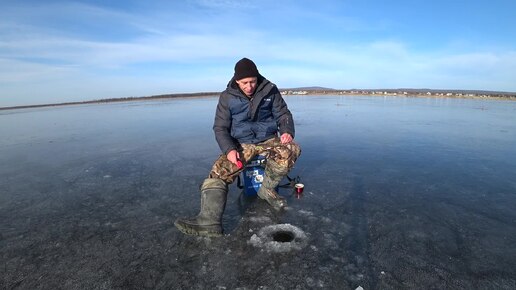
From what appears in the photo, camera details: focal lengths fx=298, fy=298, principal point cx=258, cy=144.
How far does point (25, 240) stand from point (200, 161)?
3.35 metres

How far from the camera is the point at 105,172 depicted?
18.0 ft

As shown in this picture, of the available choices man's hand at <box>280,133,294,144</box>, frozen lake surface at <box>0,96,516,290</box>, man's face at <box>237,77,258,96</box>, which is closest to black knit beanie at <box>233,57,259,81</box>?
man's face at <box>237,77,258,96</box>

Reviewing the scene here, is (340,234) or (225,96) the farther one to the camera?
(225,96)

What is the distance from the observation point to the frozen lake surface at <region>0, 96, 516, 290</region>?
8.07 feet

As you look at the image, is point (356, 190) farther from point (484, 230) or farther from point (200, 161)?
point (200, 161)

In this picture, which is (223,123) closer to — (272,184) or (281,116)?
(281,116)

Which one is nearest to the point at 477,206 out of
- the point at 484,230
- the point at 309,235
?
the point at 484,230

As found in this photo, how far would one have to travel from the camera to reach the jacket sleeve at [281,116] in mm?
3963

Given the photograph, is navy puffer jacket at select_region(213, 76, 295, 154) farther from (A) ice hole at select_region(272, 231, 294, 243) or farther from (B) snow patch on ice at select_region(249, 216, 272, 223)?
(A) ice hole at select_region(272, 231, 294, 243)

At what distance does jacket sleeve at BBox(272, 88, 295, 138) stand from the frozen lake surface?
95 centimetres

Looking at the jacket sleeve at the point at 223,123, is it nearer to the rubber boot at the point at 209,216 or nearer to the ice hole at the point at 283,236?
the rubber boot at the point at 209,216

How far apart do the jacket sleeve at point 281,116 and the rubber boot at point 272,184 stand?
18.7 inches

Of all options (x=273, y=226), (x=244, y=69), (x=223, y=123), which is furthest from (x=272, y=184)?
(x=244, y=69)

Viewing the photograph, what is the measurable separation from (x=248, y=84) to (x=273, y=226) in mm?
1701
